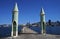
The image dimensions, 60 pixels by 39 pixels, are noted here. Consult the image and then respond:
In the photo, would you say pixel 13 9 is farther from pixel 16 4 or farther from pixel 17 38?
pixel 17 38

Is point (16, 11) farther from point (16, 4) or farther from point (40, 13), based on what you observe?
point (40, 13)

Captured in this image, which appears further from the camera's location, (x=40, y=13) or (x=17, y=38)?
(x=40, y=13)

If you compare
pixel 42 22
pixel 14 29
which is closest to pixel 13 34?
pixel 14 29

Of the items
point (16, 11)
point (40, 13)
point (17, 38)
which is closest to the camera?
point (17, 38)

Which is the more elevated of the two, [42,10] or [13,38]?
[42,10]

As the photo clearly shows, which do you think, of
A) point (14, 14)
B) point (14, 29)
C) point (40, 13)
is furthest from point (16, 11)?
point (40, 13)

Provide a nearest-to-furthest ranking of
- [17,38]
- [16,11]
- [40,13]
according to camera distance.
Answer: [17,38]
[16,11]
[40,13]

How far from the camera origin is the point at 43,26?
52531mm

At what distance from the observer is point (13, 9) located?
4562 centimetres

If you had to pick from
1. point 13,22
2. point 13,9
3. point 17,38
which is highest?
point 13,9

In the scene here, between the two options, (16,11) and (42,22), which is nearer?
(16,11)

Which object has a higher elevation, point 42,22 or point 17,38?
point 42,22

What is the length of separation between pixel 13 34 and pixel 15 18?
394 cm

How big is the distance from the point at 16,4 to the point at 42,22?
395 inches
